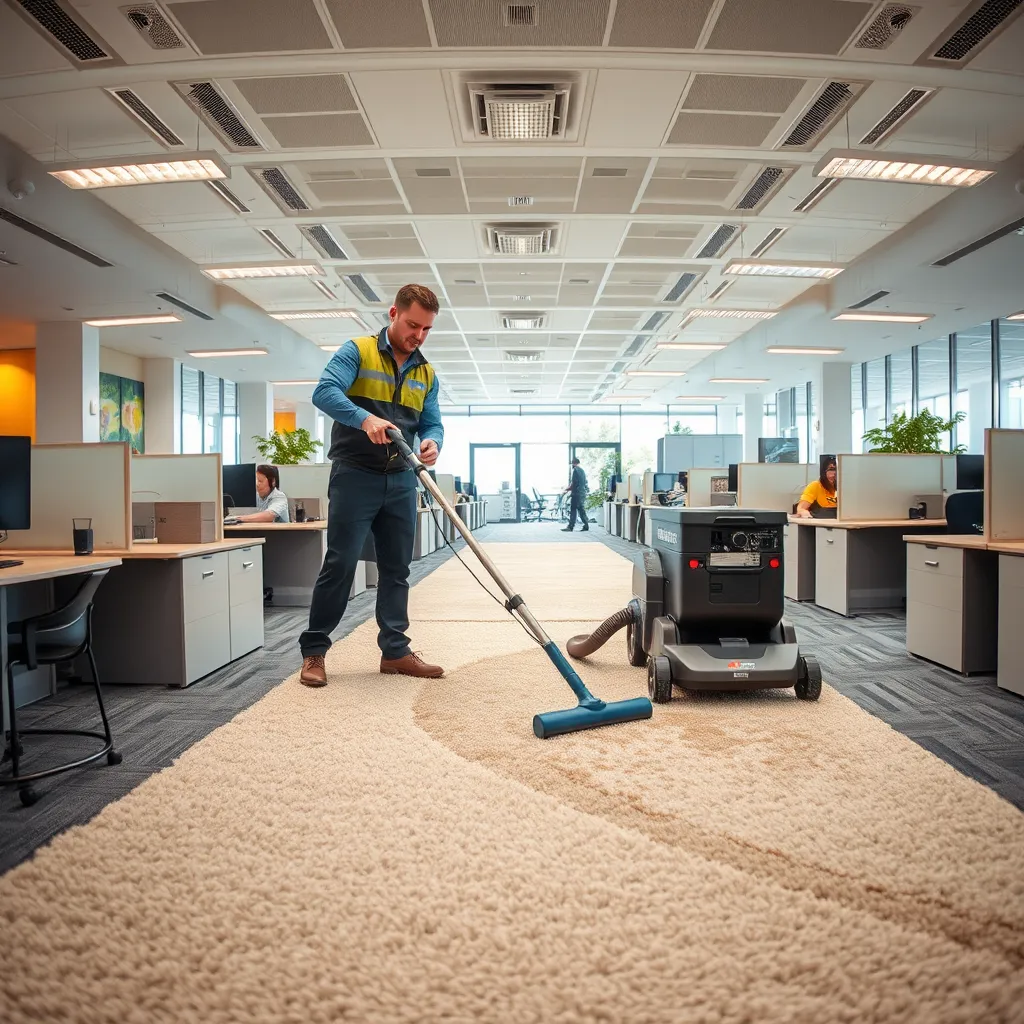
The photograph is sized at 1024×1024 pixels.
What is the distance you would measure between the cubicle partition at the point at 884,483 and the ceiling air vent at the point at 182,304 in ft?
22.8

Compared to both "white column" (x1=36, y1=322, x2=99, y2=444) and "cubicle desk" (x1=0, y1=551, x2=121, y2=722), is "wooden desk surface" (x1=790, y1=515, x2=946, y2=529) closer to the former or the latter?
"cubicle desk" (x1=0, y1=551, x2=121, y2=722)

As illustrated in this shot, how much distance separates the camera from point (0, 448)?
252cm

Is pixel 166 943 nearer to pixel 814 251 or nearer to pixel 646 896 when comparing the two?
pixel 646 896

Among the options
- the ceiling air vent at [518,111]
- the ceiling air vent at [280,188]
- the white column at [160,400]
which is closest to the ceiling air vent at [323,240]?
the ceiling air vent at [280,188]

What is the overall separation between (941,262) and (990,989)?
735cm

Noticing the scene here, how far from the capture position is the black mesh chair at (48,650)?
196cm

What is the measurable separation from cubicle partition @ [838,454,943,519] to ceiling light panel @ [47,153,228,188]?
4488 mm


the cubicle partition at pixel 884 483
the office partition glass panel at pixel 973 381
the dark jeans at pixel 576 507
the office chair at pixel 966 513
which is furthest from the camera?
A: the dark jeans at pixel 576 507

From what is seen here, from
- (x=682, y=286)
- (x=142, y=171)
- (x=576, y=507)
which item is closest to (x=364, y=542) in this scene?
(x=142, y=171)

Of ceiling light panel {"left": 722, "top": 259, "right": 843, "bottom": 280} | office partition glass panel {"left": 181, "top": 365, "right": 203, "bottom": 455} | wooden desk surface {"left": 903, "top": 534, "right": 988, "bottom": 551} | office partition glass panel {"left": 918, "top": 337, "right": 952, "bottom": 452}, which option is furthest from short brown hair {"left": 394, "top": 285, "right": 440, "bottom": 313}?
office partition glass panel {"left": 181, "top": 365, "right": 203, "bottom": 455}

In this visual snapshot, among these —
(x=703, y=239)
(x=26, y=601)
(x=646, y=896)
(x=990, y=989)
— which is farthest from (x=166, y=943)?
(x=703, y=239)

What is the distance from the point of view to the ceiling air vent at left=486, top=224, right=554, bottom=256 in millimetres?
6762

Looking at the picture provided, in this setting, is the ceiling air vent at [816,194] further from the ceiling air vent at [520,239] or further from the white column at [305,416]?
the white column at [305,416]

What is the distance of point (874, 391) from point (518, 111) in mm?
10189
